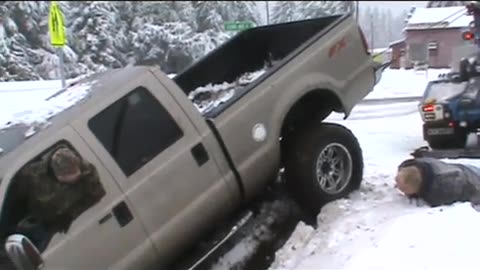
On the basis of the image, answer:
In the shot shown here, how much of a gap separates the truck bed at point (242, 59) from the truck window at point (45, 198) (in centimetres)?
292

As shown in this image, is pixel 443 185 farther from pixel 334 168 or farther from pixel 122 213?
pixel 122 213

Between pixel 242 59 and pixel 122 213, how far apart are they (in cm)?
377

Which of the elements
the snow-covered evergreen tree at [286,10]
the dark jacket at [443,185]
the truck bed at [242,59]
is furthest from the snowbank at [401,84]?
the snow-covered evergreen tree at [286,10]

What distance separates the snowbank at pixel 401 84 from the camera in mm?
26062

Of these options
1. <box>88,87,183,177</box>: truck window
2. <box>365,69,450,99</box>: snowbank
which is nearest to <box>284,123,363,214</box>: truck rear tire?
<box>88,87,183,177</box>: truck window

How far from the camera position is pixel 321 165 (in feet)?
24.5

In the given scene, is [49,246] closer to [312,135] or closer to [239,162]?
[239,162]

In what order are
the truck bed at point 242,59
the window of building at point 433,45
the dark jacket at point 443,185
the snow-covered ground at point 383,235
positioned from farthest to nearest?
the window of building at point 433,45
the truck bed at point 242,59
the dark jacket at point 443,185
the snow-covered ground at point 383,235

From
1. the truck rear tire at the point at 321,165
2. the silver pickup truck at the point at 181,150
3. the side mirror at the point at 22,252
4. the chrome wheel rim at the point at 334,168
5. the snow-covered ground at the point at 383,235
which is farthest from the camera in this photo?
the chrome wheel rim at the point at 334,168

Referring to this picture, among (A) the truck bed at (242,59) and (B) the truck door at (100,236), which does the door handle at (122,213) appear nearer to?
(B) the truck door at (100,236)

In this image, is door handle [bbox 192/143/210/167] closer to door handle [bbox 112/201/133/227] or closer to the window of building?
door handle [bbox 112/201/133/227]

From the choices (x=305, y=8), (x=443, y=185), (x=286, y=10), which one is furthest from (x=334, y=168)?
(x=305, y=8)

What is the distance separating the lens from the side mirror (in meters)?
4.84

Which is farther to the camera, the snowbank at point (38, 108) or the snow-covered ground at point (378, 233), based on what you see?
the snowbank at point (38, 108)
